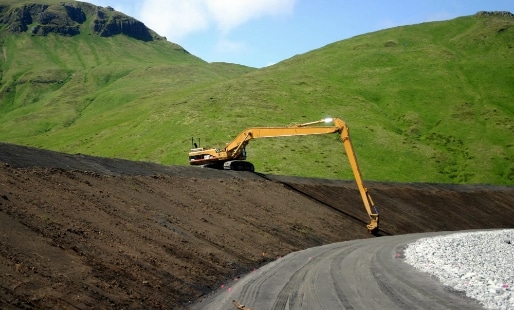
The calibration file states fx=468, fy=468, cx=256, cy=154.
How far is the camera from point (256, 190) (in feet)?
138

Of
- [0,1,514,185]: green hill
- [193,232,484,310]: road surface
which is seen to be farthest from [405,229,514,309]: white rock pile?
[0,1,514,185]: green hill

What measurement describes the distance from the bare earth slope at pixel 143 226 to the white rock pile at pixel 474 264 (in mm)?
7977

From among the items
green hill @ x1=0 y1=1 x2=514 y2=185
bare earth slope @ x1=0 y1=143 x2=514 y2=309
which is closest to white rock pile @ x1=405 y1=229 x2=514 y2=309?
bare earth slope @ x1=0 y1=143 x2=514 y2=309

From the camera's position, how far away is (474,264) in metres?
24.4

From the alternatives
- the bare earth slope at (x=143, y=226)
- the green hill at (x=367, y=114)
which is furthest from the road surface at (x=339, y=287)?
the green hill at (x=367, y=114)

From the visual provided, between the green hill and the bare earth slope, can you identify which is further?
the green hill

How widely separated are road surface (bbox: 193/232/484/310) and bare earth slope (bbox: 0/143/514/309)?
1.78m

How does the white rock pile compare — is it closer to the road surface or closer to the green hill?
the road surface

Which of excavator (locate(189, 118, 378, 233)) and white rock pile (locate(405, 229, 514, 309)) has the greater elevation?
excavator (locate(189, 118, 378, 233))

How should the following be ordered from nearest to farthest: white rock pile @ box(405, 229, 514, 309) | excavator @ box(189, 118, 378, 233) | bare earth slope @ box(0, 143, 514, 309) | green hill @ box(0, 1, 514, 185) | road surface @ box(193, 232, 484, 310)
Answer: bare earth slope @ box(0, 143, 514, 309) → road surface @ box(193, 232, 484, 310) → white rock pile @ box(405, 229, 514, 309) → excavator @ box(189, 118, 378, 233) → green hill @ box(0, 1, 514, 185)

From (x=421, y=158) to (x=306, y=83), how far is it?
128ft

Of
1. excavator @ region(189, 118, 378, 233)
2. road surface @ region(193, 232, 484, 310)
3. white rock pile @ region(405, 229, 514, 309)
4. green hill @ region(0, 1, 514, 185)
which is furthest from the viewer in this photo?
green hill @ region(0, 1, 514, 185)

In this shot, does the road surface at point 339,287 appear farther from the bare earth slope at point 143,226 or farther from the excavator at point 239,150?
the excavator at point 239,150

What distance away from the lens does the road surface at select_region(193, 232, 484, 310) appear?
1634 centimetres
